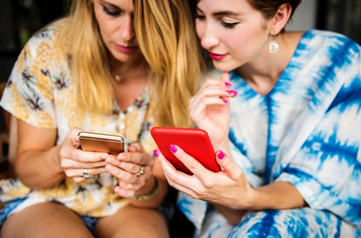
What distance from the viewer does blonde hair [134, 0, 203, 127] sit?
4.74ft

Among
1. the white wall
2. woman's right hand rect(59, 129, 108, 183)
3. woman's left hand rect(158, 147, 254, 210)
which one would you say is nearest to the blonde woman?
woman's right hand rect(59, 129, 108, 183)

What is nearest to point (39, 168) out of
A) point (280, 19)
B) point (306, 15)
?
point (280, 19)

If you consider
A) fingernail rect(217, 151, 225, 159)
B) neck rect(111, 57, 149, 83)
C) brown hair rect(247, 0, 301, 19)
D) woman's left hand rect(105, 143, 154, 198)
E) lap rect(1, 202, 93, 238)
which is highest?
brown hair rect(247, 0, 301, 19)

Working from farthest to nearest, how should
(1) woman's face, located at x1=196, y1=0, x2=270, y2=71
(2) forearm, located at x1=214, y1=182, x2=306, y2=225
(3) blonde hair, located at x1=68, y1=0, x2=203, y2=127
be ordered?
(3) blonde hair, located at x1=68, y1=0, x2=203, y2=127 < (1) woman's face, located at x1=196, y1=0, x2=270, y2=71 < (2) forearm, located at x1=214, y1=182, x2=306, y2=225

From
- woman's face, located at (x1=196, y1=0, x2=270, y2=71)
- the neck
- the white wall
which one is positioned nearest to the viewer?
woman's face, located at (x1=196, y1=0, x2=270, y2=71)

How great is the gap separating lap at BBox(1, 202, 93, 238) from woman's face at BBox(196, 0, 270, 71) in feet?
2.16

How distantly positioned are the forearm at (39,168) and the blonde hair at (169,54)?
0.37 m

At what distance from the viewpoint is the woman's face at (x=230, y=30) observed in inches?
54.2

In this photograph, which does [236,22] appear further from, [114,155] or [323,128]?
[114,155]

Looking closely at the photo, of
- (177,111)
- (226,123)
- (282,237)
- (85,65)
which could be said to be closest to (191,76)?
(177,111)

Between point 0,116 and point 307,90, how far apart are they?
300 cm

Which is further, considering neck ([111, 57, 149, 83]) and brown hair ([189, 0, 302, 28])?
neck ([111, 57, 149, 83])

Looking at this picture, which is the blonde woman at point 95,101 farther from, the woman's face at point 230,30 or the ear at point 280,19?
the ear at point 280,19

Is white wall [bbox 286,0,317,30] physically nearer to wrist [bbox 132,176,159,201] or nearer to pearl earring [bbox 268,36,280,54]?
pearl earring [bbox 268,36,280,54]
